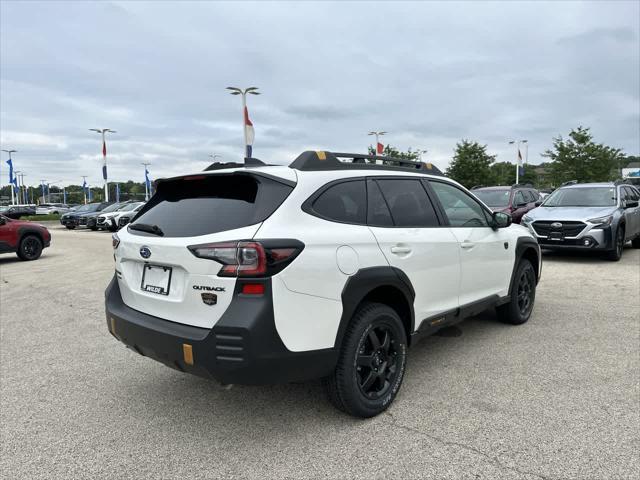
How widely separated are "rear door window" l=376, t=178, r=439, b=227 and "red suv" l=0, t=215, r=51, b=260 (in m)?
11.8

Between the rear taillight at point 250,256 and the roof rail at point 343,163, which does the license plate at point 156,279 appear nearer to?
the rear taillight at point 250,256

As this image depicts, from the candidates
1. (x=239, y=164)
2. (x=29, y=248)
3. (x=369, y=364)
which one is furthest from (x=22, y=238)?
(x=369, y=364)

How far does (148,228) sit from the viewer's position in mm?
3211

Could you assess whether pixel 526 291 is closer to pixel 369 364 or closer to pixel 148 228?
pixel 369 364

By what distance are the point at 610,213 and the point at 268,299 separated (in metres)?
9.66

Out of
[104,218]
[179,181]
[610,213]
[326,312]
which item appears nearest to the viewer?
[326,312]

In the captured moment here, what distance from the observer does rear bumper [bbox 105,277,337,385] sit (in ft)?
8.41

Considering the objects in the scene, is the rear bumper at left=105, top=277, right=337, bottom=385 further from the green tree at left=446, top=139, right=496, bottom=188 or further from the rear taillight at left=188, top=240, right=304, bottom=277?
the green tree at left=446, top=139, right=496, bottom=188

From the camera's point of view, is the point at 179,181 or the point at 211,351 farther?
the point at 179,181

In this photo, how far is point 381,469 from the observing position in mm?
2615

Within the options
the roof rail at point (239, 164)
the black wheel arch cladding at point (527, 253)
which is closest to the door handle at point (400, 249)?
the roof rail at point (239, 164)

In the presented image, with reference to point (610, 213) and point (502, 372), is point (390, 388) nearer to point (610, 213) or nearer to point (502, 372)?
point (502, 372)

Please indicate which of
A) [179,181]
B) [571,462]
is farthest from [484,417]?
[179,181]

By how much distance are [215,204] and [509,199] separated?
12968mm
